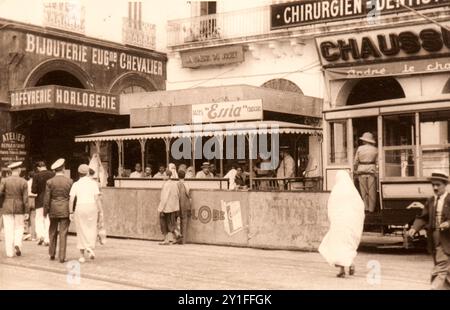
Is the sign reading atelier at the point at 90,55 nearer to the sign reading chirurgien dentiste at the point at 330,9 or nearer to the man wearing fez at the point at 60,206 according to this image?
the sign reading chirurgien dentiste at the point at 330,9

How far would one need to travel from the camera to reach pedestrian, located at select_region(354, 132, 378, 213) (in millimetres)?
12133

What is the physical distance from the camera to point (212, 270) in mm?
10117

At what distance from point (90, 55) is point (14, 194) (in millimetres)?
10386

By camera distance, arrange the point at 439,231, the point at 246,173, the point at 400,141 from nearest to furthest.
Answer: the point at 439,231 < the point at 400,141 < the point at 246,173

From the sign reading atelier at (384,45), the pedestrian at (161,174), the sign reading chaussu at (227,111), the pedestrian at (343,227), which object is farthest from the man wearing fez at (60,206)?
the sign reading atelier at (384,45)

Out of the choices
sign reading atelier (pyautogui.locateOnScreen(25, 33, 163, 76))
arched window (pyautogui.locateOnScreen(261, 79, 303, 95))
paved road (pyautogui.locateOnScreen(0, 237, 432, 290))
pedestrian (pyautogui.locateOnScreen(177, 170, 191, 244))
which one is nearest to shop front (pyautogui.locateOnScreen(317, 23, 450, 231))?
paved road (pyautogui.locateOnScreen(0, 237, 432, 290))

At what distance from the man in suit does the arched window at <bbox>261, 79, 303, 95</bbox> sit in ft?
43.9

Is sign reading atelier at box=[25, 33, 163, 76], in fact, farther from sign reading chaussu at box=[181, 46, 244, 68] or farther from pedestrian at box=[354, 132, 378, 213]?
pedestrian at box=[354, 132, 378, 213]

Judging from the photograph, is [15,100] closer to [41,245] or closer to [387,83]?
[41,245]

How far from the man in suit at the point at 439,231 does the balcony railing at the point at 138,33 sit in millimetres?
16782

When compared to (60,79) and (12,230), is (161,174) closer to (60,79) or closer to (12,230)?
(12,230)

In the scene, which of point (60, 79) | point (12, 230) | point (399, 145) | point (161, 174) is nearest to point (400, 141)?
point (399, 145)

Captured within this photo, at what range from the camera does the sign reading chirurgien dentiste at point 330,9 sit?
18.4 metres

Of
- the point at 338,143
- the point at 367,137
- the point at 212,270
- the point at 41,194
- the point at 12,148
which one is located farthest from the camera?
the point at 12,148
